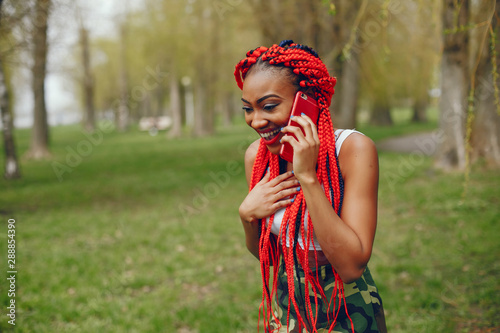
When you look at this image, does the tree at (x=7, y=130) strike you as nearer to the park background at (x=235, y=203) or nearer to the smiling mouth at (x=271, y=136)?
the park background at (x=235, y=203)

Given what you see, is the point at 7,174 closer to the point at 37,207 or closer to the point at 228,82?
the point at 37,207

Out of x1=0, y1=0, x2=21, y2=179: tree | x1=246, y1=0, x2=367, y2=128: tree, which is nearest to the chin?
x1=246, y1=0, x2=367, y2=128: tree

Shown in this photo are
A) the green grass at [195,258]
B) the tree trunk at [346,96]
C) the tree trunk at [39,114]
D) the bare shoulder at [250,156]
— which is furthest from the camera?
the tree trunk at [39,114]

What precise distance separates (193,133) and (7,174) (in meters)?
15.8

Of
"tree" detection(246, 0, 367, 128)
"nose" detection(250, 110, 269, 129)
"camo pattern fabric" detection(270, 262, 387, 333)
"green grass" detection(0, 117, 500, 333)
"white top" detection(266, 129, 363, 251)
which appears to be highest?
"tree" detection(246, 0, 367, 128)

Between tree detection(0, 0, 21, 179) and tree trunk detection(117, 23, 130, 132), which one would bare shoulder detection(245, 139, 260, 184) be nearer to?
tree detection(0, 0, 21, 179)

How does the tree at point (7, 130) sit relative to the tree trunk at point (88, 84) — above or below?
below

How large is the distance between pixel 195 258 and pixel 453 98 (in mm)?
6863

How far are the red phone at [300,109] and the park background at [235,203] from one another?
40.8 inches

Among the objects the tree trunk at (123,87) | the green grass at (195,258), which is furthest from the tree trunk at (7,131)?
the tree trunk at (123,87)

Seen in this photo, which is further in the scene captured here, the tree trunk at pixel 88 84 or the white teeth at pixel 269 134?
the tree trunk at pixel 88 84

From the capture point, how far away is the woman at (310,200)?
154 cm

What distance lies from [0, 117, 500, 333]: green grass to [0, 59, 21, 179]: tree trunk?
1224mm

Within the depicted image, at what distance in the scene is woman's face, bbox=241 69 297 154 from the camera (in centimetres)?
165
